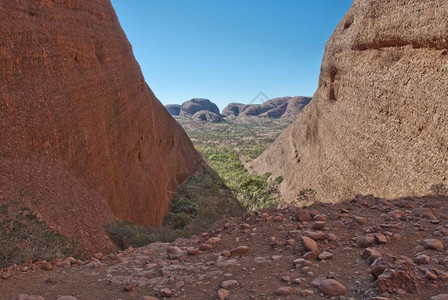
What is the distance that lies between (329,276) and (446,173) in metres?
6.91

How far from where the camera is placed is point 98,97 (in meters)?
11.2

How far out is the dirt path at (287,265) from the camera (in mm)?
3180

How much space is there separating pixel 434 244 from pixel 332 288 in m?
1.65

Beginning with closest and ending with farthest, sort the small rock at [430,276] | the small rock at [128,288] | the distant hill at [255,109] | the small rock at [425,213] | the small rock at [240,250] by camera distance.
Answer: the small rock at [430,276] < the small rock at [128,288] < the small rock at [240,250] < the small rock at [425,213] < the distant hill at [255,109]

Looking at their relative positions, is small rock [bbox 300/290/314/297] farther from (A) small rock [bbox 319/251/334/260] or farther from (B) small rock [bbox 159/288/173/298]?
(B) small rock [bbox 159/288/173/298]

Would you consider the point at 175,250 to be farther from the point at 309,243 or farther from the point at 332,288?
the point at 332,288

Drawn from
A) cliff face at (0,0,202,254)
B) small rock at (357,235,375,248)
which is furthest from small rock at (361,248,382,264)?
cliff face at (0,0,202,254)

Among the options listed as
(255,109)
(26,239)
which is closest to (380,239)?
(26,239)

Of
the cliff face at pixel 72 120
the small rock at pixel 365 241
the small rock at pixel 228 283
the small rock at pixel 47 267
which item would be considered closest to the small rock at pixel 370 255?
the small rock at pixel 365 241

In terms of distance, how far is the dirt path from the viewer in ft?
10.4

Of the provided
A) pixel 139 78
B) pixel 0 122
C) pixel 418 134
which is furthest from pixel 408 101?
pixel 139 78

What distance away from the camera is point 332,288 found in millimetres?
3107

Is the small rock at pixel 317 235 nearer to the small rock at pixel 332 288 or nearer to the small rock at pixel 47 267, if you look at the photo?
the small rock at pixel 332 288

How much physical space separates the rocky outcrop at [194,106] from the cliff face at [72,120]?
16343 cm
